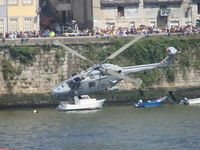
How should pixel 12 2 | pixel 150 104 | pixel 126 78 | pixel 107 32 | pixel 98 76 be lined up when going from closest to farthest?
pixel 126 78, pixel 150 104, pixel 98 76, pixel 107 32, pixel 12 2

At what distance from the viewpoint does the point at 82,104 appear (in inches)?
4624

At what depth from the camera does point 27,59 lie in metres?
119

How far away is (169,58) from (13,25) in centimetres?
1925

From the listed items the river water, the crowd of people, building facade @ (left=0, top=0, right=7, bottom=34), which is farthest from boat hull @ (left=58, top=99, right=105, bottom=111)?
building facade @ (left=0, top=0, right=7, bottom=34)

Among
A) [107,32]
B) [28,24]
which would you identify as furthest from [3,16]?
[107,32]

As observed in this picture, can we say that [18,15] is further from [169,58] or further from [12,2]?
[169,58]

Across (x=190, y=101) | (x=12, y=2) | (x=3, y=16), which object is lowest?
(x=190, y=101)

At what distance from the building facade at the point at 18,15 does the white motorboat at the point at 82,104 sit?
13.3 metres

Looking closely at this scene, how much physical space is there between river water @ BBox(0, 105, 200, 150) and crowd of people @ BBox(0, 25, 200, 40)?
9365 millimetres

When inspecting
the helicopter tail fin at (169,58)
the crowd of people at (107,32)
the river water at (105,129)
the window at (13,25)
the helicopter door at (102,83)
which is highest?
the window at (13,25)

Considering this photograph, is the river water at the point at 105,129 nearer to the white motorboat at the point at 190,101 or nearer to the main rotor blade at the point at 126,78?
the white motorboat at the point at 190,101

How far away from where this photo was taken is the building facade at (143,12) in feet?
423

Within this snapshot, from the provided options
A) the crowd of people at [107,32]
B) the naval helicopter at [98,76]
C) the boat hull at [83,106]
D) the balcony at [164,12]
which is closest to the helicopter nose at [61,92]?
the naval helicopter at [98,76]

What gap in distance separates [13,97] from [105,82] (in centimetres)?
908
